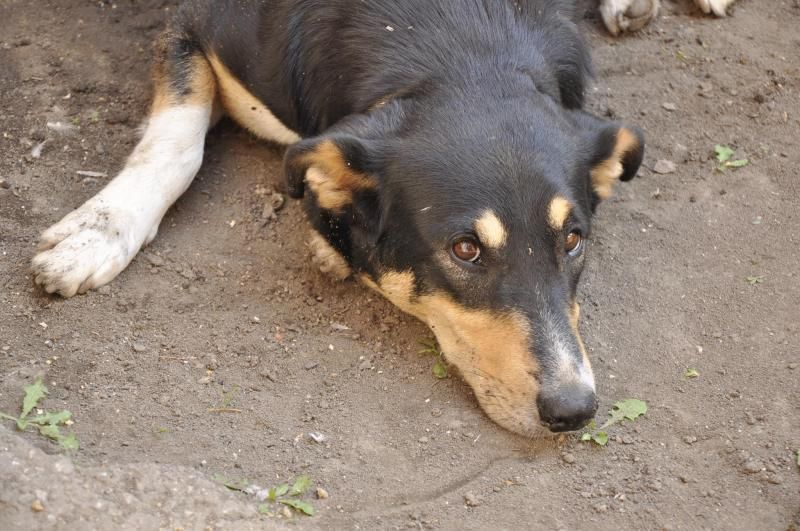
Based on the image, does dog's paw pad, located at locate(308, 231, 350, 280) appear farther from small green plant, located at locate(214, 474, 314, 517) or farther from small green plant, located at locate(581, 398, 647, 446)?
small green plant, located at locate(581, 398, 647, 446)

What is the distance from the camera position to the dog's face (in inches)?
159

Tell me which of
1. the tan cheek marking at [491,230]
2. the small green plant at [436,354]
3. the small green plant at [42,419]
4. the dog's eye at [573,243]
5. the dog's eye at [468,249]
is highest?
the tan cheek marking at [491,230]

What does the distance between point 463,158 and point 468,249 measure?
370 mm

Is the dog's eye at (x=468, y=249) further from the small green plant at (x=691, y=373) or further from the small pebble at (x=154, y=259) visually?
the small pebble at (x=154, y=259)

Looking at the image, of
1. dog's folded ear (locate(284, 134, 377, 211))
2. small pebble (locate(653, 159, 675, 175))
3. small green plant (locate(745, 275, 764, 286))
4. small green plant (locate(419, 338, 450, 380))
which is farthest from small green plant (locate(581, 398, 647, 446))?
small pebble (locate(653, 159, 675, 175))

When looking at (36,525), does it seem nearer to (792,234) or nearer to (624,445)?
(624,445)

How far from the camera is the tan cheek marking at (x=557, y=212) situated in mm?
4105

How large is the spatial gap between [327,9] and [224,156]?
1240 millimetres

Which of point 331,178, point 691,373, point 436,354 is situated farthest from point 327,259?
point 691,373

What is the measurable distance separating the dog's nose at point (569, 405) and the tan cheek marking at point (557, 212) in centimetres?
65

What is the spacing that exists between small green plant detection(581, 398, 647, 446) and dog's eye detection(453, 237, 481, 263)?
846 mm

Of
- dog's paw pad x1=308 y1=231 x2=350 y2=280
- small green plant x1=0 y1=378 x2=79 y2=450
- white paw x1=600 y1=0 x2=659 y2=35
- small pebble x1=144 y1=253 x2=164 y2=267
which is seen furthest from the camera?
white paw x1=600 y1=0 x2=659 y2=35

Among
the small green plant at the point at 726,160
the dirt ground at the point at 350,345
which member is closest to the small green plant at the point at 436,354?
the dirt ground at the point at 350,345

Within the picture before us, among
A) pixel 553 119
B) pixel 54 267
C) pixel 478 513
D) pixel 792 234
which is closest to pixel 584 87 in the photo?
pixel 553 119
